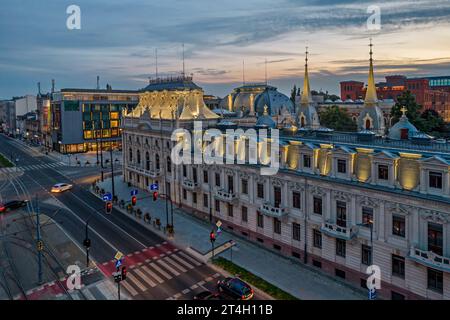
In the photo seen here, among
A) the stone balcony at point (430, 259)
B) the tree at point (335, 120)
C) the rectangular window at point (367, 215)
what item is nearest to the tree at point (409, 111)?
the tree at point (335, 120)

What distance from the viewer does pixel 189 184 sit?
56.0 metres

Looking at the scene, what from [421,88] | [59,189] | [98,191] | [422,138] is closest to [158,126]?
[98,191]

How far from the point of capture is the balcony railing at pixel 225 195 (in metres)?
48.0

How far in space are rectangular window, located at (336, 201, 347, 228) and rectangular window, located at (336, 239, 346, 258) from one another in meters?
1.77

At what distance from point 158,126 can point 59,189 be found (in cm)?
2508

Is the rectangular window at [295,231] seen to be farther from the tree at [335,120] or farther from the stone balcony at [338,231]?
the tree at [335,120]

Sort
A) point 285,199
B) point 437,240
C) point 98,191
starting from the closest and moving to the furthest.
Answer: point 437,240 → point 285,199 → point 98,191

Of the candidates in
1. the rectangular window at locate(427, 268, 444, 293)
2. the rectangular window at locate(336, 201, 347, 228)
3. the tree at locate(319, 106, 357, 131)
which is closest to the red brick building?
the tree at locate(319, 106, 357, 131)

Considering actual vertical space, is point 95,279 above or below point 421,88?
below

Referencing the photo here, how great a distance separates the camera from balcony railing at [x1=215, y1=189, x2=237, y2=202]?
4797cm

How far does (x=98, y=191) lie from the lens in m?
70.1
